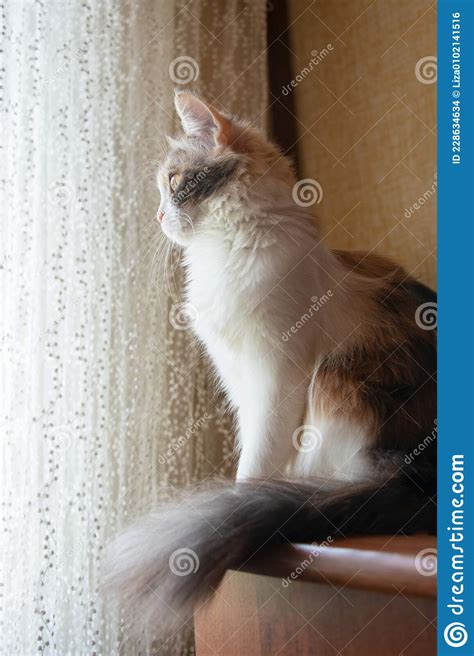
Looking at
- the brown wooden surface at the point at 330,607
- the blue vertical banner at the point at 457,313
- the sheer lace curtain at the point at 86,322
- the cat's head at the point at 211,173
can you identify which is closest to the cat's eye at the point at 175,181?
the cat's head at the point at 211,173

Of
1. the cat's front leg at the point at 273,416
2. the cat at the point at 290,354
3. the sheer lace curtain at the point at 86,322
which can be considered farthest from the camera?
the sheer lace curtain at the point at 86,322

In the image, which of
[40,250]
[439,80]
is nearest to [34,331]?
[40,250]

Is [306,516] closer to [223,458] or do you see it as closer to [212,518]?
[212,518]

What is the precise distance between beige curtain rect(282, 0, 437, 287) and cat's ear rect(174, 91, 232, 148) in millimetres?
472

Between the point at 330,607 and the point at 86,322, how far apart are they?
77cm

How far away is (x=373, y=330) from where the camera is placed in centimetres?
109

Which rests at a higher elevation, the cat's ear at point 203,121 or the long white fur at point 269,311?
the cat's ear at point 203,121

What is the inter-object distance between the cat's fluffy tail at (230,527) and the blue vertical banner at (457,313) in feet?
0.23

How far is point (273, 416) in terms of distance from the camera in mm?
1026

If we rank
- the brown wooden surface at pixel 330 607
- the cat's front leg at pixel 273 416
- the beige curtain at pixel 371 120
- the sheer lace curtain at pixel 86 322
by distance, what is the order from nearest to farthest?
1. the brown wooden surface at pixel 330 607
2. the cat's front leg at pixel 273 416
3. the sheer lace curtain at pixel 86 322
4. the beige curtain at pixel 371 120

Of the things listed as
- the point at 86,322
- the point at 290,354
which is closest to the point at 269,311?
the point at 290,354

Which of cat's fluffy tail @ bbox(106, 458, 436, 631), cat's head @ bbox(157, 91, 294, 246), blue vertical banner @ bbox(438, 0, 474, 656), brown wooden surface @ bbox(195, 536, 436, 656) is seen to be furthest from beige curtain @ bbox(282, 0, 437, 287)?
brown wooden surface @ bbox(195, 536, 436, 656)

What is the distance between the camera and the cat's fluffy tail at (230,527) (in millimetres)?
825

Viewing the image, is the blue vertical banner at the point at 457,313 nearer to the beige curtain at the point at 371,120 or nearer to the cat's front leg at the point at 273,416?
the cat's front leg at the point at 273,416
